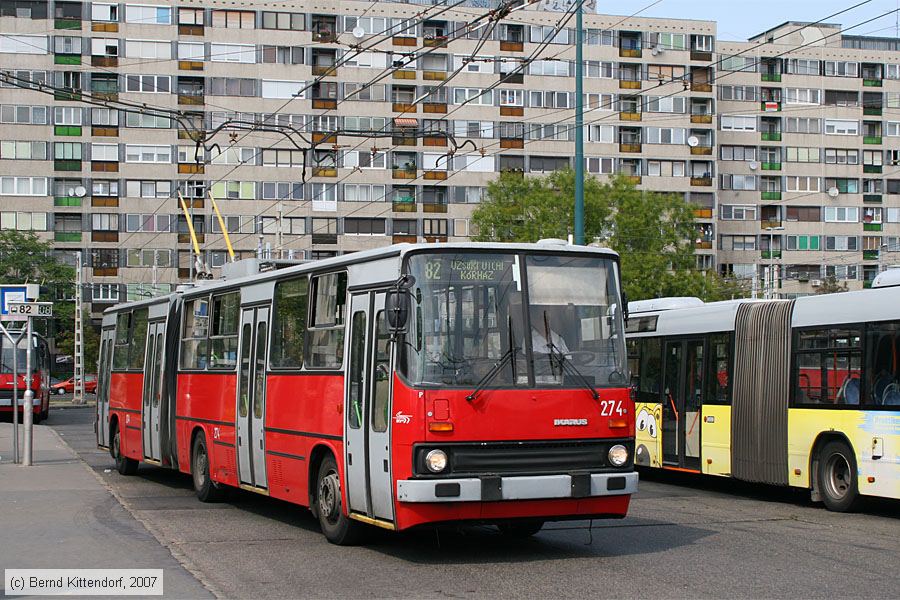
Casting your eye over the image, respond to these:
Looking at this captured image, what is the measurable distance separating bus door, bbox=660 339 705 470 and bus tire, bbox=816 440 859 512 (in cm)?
304

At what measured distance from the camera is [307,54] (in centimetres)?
8081

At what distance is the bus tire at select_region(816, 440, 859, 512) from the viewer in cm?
1630

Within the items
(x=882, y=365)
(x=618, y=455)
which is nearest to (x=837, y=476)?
(x=882, y=365)

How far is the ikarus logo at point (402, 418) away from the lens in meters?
11.1

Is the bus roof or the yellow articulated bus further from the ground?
the bus roof

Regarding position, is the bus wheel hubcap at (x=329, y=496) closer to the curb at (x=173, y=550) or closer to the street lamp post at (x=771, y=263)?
the curb at (x=173, y=550)

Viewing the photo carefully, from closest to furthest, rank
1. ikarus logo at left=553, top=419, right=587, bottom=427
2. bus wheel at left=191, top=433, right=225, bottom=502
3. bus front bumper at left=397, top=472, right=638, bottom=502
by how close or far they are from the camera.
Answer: bus front bumper at left=397, top=472, right=638, bottom=502 → ikarus logo at left=553, top=419, right=587, bottom=427 → bus wheel at left=191, top=433, right=225, bottom=502

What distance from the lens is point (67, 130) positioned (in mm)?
79938

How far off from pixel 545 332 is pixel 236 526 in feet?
16.0

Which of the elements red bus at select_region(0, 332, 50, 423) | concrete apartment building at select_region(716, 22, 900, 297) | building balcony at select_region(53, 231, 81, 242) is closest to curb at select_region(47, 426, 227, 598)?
red bus at select_region(0, 332, 50, 423)

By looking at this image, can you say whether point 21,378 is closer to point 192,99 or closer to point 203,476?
point 203,476

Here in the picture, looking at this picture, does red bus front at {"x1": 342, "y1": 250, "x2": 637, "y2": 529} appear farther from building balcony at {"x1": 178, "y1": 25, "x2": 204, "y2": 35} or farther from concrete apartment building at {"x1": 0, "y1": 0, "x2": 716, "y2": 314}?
building balcony at {"x1": 178, "y1": 25, "x2": 204, "y2": 35}

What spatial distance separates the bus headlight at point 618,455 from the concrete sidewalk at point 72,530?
3.74 metres

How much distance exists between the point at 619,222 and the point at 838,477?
49990mm
